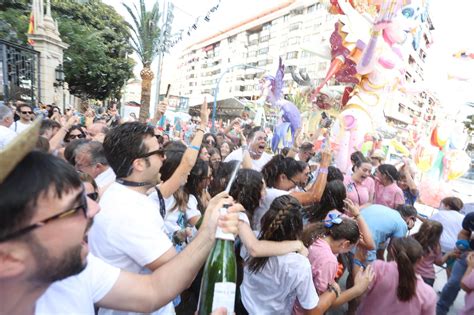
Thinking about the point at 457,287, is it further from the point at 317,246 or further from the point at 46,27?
the point at 46,27

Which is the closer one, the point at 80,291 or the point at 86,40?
the point at 80,291

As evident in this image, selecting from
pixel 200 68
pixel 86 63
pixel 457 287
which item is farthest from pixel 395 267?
pixel 200 68

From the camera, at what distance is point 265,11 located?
54688 mm

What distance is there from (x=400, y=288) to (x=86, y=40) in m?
20.7

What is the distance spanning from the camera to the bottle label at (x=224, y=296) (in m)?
1.04

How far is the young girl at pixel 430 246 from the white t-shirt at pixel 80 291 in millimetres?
2795

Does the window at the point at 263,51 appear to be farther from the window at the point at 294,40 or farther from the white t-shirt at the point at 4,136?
the white t-shirt at the point at 4,136

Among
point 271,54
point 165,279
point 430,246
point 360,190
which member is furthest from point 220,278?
point 271,54

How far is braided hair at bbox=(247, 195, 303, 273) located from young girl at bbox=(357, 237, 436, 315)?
75 centimetres

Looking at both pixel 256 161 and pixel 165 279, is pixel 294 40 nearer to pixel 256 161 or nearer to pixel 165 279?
pixel 256 161

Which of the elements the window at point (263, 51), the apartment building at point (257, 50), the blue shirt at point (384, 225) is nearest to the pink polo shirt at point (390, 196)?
the blue shirt at point (384, 225)

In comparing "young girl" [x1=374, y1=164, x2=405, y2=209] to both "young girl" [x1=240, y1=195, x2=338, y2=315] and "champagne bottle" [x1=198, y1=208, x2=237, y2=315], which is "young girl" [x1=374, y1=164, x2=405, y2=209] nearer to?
"young girl" [x1=240, y1=195, x2=338, y2=315]

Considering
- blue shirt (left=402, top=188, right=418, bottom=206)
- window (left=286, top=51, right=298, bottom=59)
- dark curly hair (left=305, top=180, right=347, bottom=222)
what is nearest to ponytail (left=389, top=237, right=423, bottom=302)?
dark curly hair (left=305, top=180, right=347, bottom=222)

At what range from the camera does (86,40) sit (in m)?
18.0
